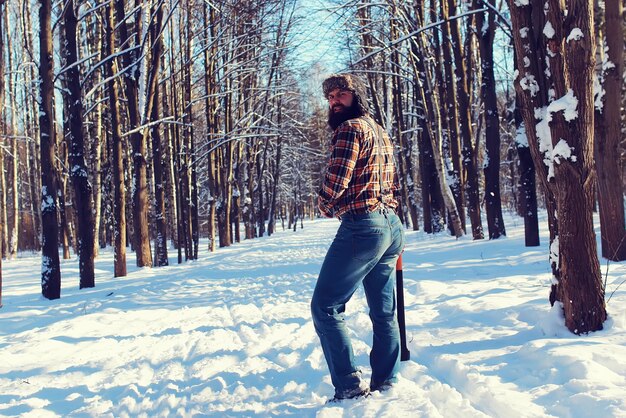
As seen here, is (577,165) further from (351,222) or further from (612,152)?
(612,152)

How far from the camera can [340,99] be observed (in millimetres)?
3320

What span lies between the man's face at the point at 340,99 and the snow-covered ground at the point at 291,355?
6.19ft

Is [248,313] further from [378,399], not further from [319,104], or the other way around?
[319,104]

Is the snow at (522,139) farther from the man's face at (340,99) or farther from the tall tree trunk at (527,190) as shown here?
the man's face at (340,99)

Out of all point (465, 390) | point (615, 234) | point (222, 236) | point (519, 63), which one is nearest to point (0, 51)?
point (519, 63)

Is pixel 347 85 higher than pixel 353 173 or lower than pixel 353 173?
higher

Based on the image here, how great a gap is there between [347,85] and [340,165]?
0.59m

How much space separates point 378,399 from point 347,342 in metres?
0.41

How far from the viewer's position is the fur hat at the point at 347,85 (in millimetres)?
3297

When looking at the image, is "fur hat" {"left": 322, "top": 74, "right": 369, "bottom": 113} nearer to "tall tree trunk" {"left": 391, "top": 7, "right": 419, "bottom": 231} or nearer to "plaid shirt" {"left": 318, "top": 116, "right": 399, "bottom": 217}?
"plaid shirt" {"left": 318, "top": 116, "right": 399, "bottom": 217}

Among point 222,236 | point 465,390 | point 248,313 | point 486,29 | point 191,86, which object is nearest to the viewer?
point 465,390

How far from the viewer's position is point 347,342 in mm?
3191

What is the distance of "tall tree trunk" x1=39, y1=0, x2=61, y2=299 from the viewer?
898 centimetres

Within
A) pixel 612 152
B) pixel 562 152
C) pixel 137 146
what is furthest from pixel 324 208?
pixel 137 146
